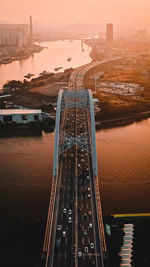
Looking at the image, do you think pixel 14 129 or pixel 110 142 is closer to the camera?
pixel 110 142

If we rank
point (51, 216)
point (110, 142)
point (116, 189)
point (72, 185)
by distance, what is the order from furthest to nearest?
point (110, 142) < point (116, 189) < point (72, 185) < point (51, 216)

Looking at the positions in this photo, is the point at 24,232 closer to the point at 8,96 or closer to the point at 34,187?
the point at 34,187

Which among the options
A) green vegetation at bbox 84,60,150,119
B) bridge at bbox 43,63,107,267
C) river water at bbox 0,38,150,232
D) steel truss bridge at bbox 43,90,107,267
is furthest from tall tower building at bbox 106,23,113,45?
steel truss bridge at bbox 43,90,107,267

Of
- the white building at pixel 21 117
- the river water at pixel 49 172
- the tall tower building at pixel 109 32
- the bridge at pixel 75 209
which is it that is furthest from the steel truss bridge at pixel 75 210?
the tall tower building at pixel 109 32

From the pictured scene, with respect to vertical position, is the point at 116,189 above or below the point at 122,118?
below

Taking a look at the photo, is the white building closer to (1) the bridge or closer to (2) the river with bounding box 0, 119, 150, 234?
(2) the river with bounding box 0, 119, 150, 234

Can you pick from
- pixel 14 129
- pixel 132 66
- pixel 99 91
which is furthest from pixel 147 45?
pixel 14 129

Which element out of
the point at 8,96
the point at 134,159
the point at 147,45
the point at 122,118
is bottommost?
the point at 134,159

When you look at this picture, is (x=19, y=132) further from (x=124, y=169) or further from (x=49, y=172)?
(x=124, y=169)

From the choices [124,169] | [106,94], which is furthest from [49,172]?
[106,94]
